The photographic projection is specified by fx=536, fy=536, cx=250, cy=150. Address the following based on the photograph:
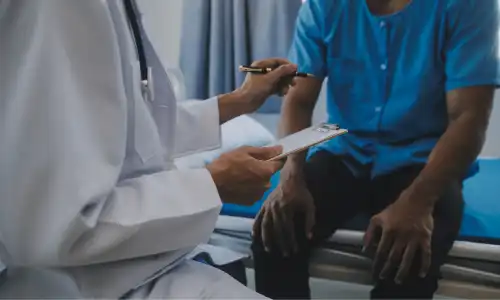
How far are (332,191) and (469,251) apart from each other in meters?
0.24

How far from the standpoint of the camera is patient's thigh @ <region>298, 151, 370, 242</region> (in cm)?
94

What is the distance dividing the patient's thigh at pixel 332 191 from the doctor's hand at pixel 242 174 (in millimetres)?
247

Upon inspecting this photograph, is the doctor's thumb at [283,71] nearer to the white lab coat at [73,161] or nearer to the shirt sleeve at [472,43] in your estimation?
the shirt sleeve at [472,43]

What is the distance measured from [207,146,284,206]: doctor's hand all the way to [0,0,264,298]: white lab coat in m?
0.07

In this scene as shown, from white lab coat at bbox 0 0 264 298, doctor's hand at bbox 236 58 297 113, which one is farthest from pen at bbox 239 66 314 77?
white lab coat at bbox 0 0 264 298

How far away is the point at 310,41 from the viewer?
3.15ft

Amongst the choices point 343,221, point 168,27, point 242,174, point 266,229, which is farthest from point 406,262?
point 168,27

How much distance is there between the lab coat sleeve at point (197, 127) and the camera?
97 centimetres

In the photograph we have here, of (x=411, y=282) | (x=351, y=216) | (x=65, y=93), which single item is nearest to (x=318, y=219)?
(x=351, y=216)

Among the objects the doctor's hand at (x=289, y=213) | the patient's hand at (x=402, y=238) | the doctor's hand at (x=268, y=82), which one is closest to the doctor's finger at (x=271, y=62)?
the doctor's hand at (x=268, y=82)

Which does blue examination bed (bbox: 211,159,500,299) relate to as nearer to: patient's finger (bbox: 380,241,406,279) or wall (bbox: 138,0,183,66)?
patient's finger (bbox: 380,241,406,279)

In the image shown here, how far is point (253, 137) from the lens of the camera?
3.54 ft

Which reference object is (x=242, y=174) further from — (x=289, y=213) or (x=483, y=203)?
(x=483, y=203)

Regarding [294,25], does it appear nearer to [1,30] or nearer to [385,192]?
[385,192]
